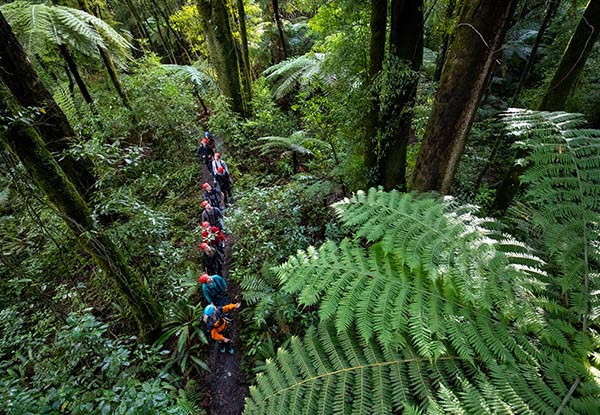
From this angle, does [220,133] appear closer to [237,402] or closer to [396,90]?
[396,90]

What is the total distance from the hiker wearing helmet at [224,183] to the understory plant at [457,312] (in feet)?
15.5

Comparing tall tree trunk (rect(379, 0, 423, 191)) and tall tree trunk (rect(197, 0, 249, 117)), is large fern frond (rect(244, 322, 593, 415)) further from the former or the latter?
tall tree trunk (rect(197, 0, 249, 117))

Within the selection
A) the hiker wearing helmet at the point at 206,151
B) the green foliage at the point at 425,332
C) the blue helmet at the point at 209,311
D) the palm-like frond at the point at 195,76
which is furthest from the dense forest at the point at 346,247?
the palm-like frond at the point at 195,76

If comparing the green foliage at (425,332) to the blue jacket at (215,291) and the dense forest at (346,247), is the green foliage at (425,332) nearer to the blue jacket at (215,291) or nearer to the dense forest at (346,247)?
the dense forest at (346,247)

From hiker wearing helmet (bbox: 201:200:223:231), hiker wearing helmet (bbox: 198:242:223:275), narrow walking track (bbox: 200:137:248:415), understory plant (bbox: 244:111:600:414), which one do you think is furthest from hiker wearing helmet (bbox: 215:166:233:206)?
understory plant (bbox: 244:111:600:414)

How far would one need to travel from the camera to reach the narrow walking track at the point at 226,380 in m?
3.23

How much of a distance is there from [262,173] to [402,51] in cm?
493

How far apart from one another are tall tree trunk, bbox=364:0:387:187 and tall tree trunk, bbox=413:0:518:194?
110 cm

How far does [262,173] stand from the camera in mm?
7465

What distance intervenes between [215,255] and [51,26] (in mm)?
4308

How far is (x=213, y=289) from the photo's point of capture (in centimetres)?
366

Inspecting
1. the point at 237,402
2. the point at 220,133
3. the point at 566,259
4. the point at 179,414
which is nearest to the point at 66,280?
the point at 237,402

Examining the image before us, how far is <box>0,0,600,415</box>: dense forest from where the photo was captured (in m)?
1.44

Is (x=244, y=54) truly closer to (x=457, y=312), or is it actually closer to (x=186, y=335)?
(x=186, y=335)
